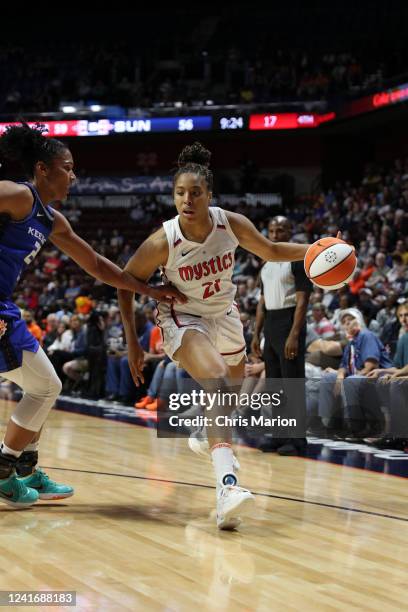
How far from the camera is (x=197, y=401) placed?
352 inches

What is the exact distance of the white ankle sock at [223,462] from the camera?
420 cm

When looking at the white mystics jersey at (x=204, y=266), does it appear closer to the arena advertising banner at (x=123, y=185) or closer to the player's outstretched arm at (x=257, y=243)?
the player's outstretched arm at (x=257, y=243)

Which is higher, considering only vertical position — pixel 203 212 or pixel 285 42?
pixel 285 42

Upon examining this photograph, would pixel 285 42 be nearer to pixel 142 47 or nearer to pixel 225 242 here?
pixel 142 47

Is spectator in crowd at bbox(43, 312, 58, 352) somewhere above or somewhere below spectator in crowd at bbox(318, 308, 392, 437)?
above

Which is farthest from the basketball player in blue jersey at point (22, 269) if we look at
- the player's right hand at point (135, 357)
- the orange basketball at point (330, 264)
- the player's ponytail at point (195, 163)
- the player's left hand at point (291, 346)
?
the player's left hand at point (291, 346)

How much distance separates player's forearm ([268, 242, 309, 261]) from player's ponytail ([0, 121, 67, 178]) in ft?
4.29

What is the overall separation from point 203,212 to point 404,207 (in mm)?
11738

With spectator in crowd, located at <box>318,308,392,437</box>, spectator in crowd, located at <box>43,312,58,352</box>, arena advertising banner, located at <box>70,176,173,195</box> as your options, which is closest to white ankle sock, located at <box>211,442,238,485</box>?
spectator in crowd, located at <box>318,308,392,437</box>

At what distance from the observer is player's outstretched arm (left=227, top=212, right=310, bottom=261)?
489cm

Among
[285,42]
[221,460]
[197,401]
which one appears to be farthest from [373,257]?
[285,42]

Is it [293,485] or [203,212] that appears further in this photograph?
[293,485]

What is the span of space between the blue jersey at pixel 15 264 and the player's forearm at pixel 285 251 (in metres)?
1.30

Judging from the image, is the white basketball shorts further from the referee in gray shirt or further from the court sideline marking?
the referee in gray shirt
